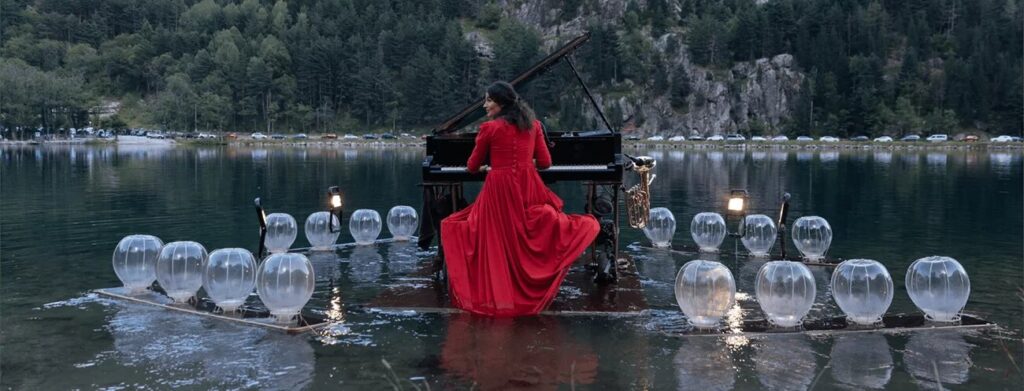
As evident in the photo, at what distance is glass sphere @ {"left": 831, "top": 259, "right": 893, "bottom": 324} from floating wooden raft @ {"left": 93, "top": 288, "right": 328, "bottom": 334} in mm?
4962

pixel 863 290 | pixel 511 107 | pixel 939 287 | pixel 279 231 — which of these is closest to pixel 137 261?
pixel 279 231

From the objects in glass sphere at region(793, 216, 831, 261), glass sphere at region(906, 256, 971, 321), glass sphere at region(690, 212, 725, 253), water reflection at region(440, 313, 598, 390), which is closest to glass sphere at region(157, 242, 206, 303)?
water reflection at region(440, 313, 598, 390)

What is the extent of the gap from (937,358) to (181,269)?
23.7 feet

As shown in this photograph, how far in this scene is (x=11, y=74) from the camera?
109 metres

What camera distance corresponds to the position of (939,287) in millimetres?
7852

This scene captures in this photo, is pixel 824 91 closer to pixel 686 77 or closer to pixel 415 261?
pixel 686 77

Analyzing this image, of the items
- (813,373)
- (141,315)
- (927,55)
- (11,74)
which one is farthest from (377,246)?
(927,55)

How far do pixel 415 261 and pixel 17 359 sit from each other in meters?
5.92

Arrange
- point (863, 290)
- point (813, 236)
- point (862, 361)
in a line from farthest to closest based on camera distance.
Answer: point (813, 236), point (863, 290), point (862, 361)

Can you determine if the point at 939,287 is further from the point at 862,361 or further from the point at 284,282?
the point at 284,282

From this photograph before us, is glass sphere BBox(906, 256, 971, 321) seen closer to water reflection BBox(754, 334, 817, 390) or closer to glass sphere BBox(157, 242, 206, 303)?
water reflection BBox(754, 334, 817, 390)

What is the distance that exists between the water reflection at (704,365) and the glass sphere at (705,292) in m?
0.31

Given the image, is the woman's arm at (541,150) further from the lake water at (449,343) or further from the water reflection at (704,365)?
the water reflection at (704,365)

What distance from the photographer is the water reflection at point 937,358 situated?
6.34 m
